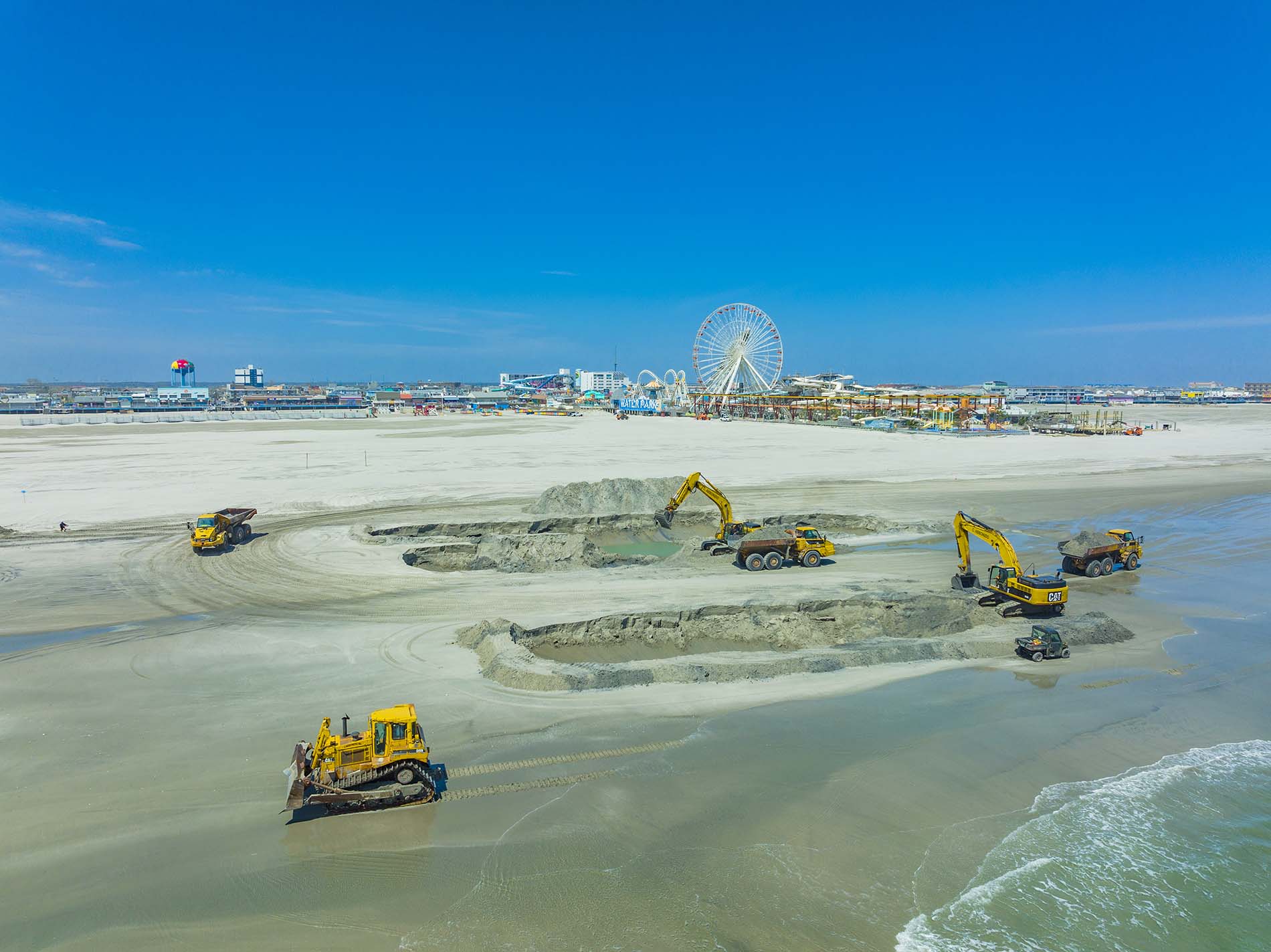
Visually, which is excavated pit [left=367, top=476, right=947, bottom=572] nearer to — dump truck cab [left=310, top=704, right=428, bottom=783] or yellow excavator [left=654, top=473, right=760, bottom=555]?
yellow excavator [left=654, top=473, right=760, bottom=555]

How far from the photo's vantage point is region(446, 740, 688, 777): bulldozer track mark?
428 inches

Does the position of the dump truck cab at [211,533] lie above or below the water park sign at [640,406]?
below

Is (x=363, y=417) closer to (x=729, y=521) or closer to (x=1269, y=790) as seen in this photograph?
(x=729, y=521)

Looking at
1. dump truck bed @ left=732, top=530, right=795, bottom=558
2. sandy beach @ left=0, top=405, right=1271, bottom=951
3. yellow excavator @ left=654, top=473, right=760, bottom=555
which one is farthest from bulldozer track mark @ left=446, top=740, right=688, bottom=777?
yellow excavator @ left=654, top=473, right=760, bottom=555

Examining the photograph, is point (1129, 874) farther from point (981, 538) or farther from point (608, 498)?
point (608, 498)

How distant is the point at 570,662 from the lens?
15.9 meters

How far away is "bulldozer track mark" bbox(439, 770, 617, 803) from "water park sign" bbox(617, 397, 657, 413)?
12517 cm

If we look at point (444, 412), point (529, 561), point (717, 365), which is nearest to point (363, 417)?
point (444, 412)

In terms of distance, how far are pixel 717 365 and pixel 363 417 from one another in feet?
202

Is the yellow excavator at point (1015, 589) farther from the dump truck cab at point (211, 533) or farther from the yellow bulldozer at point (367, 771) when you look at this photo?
the dump truck cab at point (211, 533)

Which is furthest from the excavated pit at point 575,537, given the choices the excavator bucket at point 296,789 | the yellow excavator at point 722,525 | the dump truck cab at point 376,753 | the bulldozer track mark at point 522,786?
the excavator bucket at point 296,789

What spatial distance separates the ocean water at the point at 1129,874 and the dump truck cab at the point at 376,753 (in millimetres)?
6311

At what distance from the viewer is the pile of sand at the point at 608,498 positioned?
3112 centimetres

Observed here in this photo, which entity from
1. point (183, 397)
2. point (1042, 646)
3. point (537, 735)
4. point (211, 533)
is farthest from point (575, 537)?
point (183, 397)
